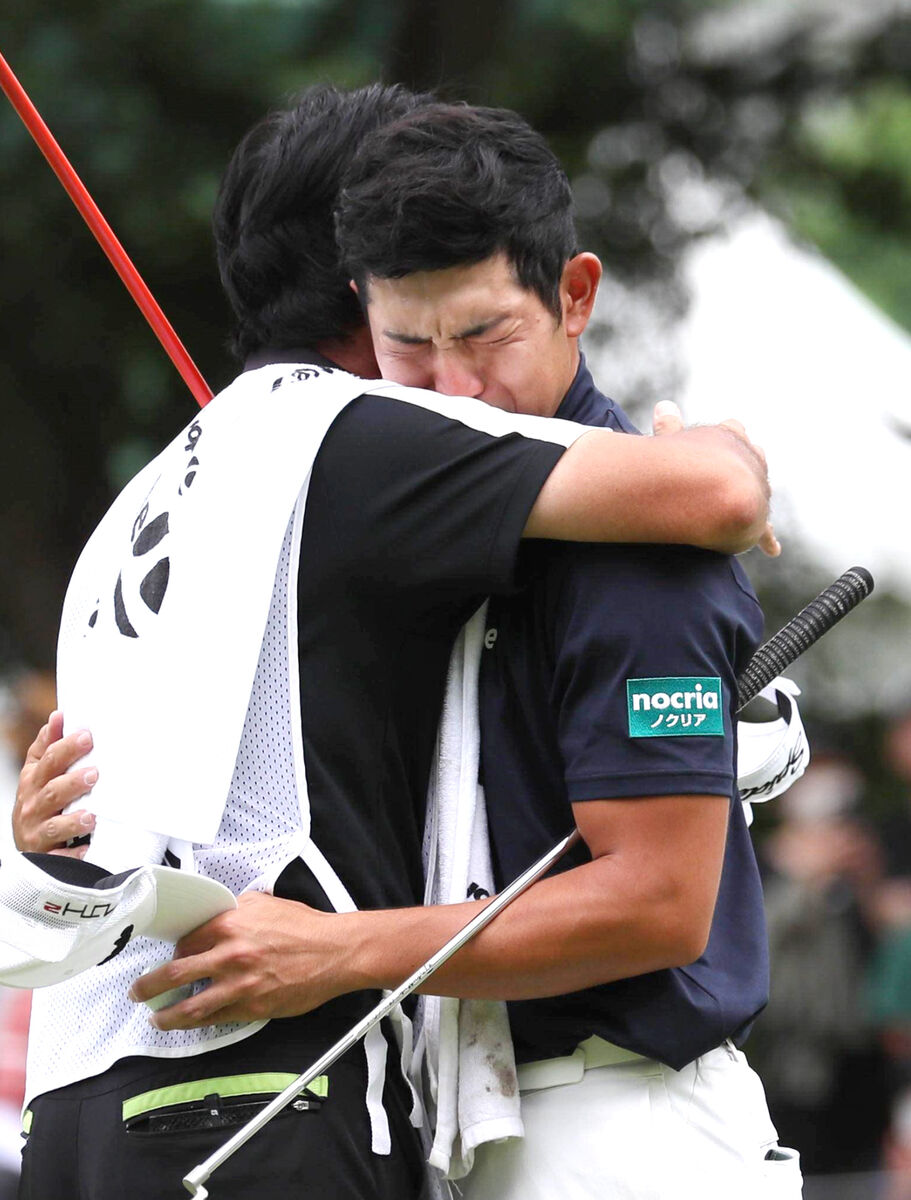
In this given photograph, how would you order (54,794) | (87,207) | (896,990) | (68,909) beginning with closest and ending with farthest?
1. (68,909)
2. (54,794)
3. (87,207)
4. (896,990)

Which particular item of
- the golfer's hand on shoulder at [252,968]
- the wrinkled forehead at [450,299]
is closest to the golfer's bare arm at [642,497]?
the wrinkled forehead at [450,299]

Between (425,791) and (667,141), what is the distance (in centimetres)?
449

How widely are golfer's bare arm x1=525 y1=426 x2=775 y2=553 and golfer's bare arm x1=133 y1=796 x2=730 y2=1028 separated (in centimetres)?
28

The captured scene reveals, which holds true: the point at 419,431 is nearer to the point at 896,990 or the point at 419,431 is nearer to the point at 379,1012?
the point at 379,1012

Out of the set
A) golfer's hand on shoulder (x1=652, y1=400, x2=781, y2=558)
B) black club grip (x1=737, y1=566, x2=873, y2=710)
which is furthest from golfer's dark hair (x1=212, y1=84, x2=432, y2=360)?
black club grip (x1=737, y1=566, x2=873, y2=710)

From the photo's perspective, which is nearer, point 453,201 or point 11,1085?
point 453,201

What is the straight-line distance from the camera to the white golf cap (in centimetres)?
158

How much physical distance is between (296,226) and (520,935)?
94cm

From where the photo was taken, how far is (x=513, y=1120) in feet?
6.21

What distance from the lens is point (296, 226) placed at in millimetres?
2188

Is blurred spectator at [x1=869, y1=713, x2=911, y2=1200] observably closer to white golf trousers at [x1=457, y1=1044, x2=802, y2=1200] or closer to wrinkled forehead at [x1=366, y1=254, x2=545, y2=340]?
white golf trousers at [x1=457, y1=1044, x2=802, y2=1200]

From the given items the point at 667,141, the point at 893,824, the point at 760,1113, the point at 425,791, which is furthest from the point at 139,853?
the point at 667,141

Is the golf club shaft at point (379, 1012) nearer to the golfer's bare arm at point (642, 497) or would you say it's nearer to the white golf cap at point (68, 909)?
the white golf cap at point (68, 909)

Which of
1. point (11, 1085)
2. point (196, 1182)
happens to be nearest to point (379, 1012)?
point (196, 1182)
